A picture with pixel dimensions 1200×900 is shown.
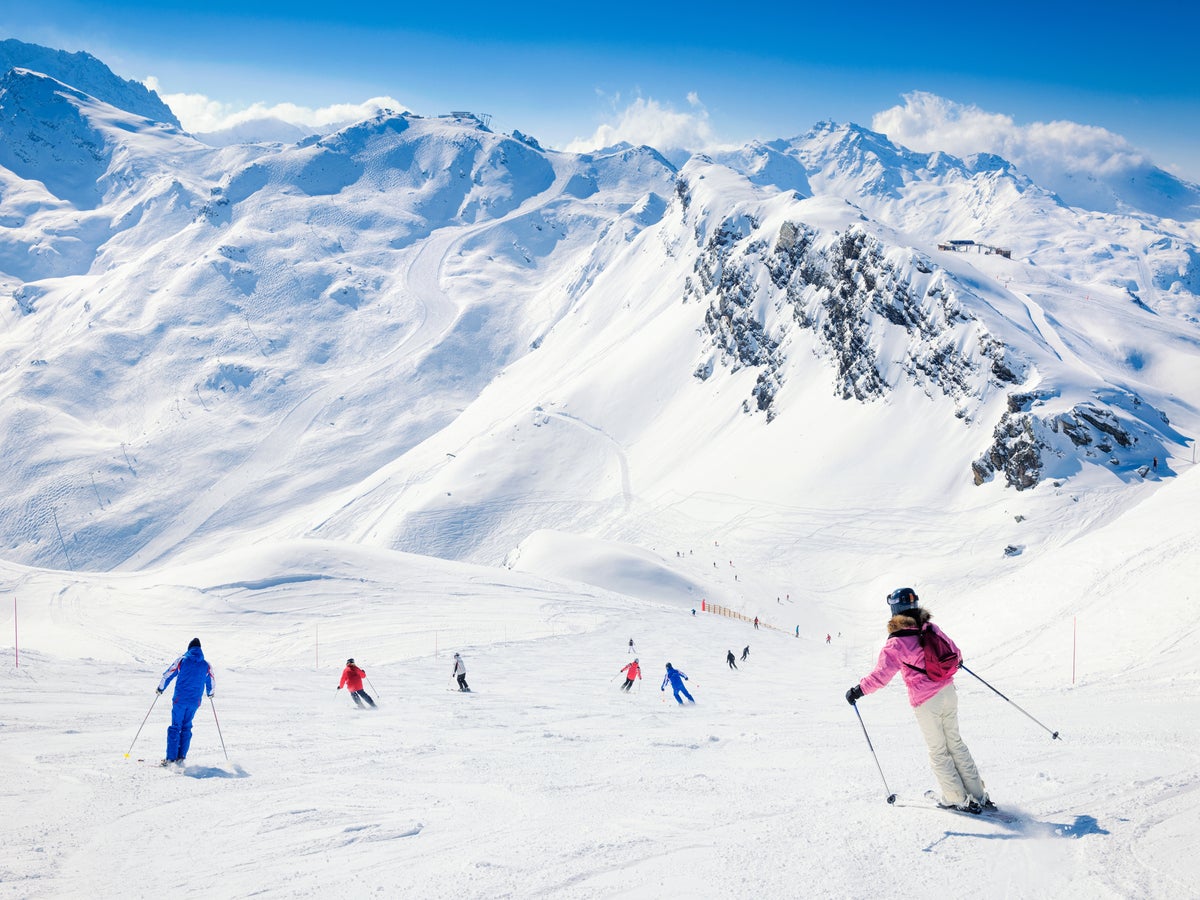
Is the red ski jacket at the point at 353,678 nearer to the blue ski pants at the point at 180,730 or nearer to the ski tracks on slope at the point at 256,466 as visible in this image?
the blue ski pants at the point at 180,730

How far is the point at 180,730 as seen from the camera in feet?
36.1

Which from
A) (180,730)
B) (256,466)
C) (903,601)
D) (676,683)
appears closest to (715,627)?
(676,683)

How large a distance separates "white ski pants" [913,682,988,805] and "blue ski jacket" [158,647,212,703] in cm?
933

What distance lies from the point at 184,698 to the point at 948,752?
31.9 ft

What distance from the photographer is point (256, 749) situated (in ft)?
38.9

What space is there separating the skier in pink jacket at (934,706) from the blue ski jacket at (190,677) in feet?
29.4

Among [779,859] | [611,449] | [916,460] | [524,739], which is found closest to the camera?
[779,859]

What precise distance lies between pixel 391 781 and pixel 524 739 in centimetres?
344

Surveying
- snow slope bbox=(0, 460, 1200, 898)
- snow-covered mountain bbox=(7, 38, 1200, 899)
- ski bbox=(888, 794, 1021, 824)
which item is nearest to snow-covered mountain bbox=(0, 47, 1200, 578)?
snow-covered mountain bbox=(7, 38, 1200, 899)

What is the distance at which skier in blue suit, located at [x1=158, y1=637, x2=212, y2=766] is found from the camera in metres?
10.9

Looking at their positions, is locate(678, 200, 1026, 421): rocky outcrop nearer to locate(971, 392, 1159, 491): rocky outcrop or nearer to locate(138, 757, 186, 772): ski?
locate(971, 392, 1159, 491): rocky outcrop

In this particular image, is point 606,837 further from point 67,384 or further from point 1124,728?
point 67,384

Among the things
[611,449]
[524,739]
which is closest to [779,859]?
[524,739]

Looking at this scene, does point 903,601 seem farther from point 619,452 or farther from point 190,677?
point 619,452
